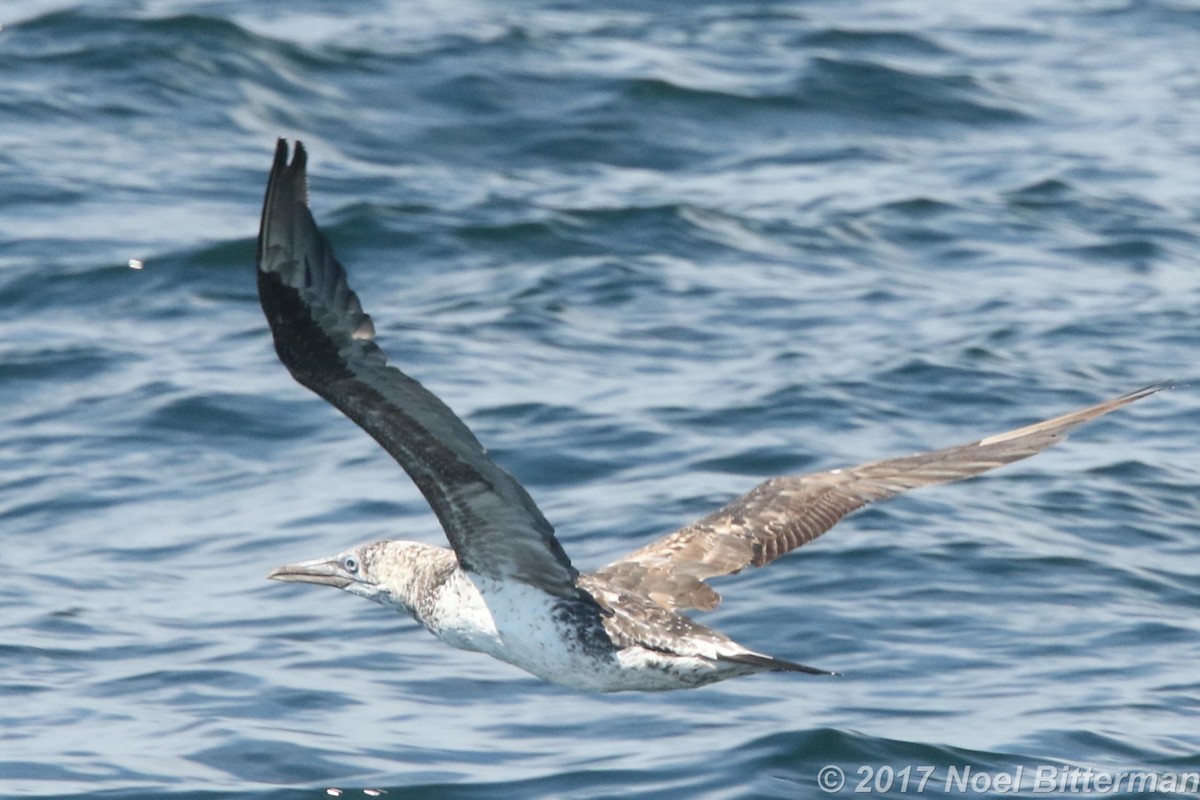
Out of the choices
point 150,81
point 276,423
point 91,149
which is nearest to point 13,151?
point 91,149

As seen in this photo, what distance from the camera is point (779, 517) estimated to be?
8.23m

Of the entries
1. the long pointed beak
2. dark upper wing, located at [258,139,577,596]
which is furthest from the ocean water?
dark upper wing, located at [258,139,577,596]

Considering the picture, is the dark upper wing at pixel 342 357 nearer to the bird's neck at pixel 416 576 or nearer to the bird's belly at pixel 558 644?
the bird's belly at pixel 558 644

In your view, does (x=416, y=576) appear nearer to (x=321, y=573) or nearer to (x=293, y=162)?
(x=321, y=573)

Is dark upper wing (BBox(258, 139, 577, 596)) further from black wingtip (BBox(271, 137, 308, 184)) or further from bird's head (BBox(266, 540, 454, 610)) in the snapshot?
bird's head (BBox(266, 540, 454, 610))

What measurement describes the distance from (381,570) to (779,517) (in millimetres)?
1699

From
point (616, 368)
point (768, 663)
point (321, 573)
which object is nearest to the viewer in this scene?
point (768, 663)

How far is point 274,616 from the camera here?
9609mm

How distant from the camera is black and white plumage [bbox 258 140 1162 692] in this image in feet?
21.1

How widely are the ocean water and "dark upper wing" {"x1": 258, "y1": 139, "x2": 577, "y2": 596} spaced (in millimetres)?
1738

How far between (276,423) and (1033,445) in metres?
5.41

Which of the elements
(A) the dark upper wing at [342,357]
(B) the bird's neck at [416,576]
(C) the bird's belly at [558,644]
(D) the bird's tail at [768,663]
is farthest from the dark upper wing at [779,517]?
(A) the dark upper wing at [342,357]

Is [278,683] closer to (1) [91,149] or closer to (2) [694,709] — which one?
(2) [694,709]

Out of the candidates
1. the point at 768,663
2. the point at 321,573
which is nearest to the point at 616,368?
the point at 321,573
